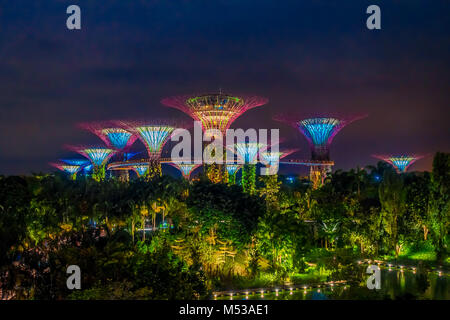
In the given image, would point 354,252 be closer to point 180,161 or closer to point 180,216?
point 180,216

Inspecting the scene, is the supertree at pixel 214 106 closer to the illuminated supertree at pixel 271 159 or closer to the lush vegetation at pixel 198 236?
the lush vegetation at pixel 198 236

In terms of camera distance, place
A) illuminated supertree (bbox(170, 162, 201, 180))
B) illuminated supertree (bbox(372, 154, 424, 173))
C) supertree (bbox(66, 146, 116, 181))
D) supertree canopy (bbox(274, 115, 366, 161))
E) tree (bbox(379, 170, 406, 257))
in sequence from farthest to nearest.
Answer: illuminated supertree (bbox(372, 154, 424, 173)) < illuminated supertree (bbox(170, 162, 201, 180)) < supertree (bbox(66, 146, 116, 181)) < supertree canopy (bbox(274, 115, 366, 161)) < tree (bbox(379, 170, 406, 257))

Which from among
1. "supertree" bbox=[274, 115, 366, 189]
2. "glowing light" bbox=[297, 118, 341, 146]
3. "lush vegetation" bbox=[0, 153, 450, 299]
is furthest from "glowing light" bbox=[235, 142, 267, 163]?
"lush vegetation" bbox=[0, 153, 450, 299]

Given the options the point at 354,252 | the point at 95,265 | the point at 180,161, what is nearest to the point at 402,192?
the point at 354,252

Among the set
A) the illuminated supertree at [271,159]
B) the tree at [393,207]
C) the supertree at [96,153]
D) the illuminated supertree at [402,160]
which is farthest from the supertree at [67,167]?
the tree at [393,207]

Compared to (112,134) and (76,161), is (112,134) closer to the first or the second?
(112,134)

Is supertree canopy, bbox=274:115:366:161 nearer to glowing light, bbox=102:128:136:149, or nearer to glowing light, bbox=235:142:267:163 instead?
glowing light, bbox=235:142:267:163
